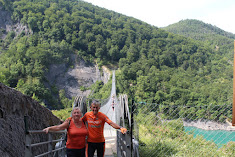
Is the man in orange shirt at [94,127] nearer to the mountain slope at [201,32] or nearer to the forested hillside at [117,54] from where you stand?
the forested hillside at [117,54]

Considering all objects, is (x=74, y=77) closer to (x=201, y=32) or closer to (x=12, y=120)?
(x=12, y=120)

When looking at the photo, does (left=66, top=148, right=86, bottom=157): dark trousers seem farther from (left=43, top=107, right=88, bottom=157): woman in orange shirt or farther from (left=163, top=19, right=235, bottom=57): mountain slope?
(left=163, top=19, right=235, bottom=57): mountain slope

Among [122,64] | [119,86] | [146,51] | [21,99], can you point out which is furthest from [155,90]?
[21,99]

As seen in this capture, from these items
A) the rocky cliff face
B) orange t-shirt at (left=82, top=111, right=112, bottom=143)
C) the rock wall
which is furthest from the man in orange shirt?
the rocky cliff face

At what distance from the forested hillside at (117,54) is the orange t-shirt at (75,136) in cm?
3560

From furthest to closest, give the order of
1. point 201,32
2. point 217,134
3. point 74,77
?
point 201,32, point 74,77, point 217,134

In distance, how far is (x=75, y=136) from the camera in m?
2.07

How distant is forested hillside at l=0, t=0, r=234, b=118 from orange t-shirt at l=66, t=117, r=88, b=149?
35603 millimetres

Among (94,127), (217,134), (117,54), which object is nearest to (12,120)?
(94,127)

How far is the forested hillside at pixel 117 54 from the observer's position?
41406 mm

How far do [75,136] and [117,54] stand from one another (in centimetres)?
5591

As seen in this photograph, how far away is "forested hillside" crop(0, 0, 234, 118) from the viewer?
41.4 m

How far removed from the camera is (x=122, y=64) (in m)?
53.9

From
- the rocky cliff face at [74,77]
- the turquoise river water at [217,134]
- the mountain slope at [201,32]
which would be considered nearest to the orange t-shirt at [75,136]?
the turquoise river water at [217,134]
